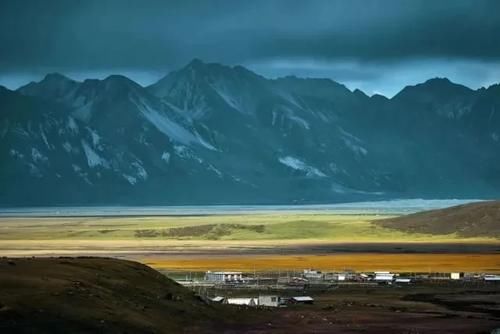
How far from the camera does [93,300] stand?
72.8 metres

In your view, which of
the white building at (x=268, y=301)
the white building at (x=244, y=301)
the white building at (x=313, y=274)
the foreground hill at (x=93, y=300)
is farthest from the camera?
the white building at (x=313, y=274)

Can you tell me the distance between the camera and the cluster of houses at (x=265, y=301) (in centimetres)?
9494

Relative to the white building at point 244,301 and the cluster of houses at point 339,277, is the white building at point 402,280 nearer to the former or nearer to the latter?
the cluster of houses at point 339,277

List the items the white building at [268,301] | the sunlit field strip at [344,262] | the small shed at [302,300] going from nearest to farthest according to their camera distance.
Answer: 1. the white building at [268,301]
2. the small shed at [302,300]
3. the sunlit field strip at [344,262]

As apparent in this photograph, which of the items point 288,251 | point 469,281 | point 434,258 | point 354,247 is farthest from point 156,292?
point 354,247

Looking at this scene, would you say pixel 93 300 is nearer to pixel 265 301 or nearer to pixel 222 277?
pixel 265 301

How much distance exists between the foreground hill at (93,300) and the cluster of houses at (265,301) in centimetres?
718

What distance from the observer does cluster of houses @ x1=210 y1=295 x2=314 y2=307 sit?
311 ft

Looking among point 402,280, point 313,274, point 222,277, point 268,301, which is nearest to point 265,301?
point 268,301

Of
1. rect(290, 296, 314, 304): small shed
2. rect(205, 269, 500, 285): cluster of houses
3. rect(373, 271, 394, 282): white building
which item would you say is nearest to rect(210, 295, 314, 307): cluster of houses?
rect(290, 296, 314, 304): small shed

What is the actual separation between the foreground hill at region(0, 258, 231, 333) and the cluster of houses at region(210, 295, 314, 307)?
7182mm

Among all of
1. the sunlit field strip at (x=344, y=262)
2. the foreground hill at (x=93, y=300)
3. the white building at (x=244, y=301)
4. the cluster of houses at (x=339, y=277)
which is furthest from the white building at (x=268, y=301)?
the sunlit field strip at (x=344, y=262)

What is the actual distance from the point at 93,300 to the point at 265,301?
2569 centimetres

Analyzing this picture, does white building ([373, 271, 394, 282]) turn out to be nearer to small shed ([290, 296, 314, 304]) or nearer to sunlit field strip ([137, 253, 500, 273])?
sunlit field strip ([137, 253, 500, 273])
